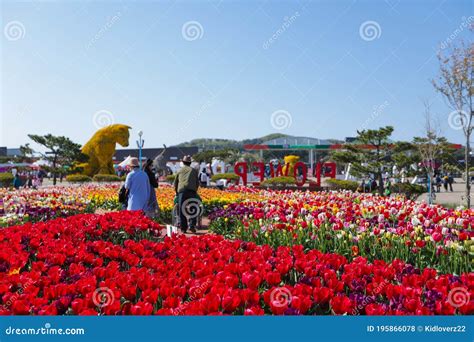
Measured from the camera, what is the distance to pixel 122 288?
3.03m

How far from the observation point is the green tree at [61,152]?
2565 cm

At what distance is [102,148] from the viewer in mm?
26750

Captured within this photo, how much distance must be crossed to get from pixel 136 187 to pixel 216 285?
18.5 feet

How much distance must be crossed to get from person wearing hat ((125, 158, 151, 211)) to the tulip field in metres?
1.79

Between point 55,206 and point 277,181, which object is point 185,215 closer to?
point 55,206

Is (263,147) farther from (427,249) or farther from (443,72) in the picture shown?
(427,249)

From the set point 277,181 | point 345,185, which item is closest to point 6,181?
point 277,181

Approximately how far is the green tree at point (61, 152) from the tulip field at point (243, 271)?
67.0ft

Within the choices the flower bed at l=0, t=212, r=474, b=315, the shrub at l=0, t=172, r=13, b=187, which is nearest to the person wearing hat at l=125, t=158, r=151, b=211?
the flower bed at l=0, t=212, r=474, b=315

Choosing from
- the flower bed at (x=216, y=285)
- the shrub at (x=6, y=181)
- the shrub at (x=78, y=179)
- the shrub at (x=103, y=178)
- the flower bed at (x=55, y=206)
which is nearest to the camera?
the flower bed at (x=216, y=285)

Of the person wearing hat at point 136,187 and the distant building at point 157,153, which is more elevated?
the distant building at point 157,153

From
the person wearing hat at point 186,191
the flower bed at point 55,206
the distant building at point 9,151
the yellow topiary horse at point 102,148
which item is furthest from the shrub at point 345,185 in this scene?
the distant building at point 9,151

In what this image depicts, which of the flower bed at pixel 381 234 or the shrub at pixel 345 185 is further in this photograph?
the shrub at pixel 345 185

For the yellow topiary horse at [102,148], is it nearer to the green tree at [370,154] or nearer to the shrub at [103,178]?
the shrub at [103,178]
